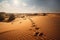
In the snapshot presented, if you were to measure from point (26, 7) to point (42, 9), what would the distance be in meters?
0.39

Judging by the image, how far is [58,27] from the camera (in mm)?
2125

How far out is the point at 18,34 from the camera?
1893 mm

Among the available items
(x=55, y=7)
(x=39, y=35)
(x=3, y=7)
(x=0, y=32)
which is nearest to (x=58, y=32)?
(x=39, y=35)

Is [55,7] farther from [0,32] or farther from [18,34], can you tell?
[0,32]

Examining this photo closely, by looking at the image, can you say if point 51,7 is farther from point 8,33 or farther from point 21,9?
point 8,33

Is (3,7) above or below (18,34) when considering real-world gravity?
above

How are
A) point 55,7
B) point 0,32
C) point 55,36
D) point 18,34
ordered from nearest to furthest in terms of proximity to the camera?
point 55,36
point 18,34
point 0,32
point 55,7

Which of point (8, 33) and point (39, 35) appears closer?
point (39, 35)

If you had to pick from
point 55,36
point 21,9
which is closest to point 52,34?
point 55,36

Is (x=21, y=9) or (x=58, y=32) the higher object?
(x=21, y=9)

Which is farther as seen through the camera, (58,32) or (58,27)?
(58,27)

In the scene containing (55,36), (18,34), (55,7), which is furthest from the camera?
(55,7)

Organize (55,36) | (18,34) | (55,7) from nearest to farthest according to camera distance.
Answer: (55,36)
(18,34)
(55,7)

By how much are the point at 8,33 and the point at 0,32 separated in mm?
199
